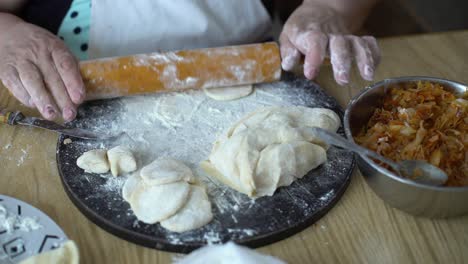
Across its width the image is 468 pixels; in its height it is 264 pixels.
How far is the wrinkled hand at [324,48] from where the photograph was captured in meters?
1.26

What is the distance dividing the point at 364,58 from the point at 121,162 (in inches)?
26.8

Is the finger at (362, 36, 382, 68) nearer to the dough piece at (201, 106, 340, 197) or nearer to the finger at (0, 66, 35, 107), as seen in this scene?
the dough piece at (201, 106, 340, 197)

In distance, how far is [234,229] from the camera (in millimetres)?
971

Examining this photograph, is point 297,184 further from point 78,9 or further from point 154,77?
point 78,9

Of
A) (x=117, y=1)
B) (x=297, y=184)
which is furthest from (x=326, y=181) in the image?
(x=117, y=1)

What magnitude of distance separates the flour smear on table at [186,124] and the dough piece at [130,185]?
0.02 metres

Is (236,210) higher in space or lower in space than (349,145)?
lower

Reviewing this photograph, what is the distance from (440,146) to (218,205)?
502mm

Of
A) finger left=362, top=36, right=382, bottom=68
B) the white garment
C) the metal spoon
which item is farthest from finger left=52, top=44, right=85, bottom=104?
finger left=362, top=36, right=382, bottom=68

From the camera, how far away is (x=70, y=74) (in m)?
1.21

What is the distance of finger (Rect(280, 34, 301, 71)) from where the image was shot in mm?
1334

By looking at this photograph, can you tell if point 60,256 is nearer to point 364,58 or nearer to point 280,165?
point 280,165

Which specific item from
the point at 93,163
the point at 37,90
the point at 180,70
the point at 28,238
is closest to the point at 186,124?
the point at 180,70

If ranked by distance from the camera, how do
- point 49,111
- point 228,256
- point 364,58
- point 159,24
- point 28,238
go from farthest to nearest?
point 159,24 → point 364,58 → point 49,111 → point 28,238 → point 228,256
